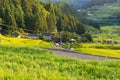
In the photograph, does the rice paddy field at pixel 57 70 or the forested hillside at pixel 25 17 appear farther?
the forested hillside at pixel 25 17

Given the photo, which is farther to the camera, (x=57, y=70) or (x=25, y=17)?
(x=25, y=17)

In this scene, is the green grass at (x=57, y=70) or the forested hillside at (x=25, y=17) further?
the forested hillside at (x=25, y=17)

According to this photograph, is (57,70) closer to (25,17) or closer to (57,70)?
(57,70)

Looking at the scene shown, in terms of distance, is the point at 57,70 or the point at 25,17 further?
the point at 25,17

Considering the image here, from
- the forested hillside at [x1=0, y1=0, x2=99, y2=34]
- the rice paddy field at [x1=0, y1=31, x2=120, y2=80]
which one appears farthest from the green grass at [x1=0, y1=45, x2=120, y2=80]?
the forested hillside at [x1=0, y1=0, x2=99, y2=34]

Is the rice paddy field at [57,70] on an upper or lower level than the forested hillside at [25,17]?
lower

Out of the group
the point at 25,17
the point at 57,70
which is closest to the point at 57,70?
the point at 57,70

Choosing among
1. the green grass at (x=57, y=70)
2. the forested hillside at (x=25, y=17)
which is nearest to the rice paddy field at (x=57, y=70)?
the green grass at (x=57, y=70)

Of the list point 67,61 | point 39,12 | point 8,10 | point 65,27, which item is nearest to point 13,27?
point 8,10

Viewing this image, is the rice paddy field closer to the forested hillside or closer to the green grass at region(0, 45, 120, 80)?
the green grass at region(0, 45, 120, 80)

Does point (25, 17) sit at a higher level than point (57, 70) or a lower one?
higher

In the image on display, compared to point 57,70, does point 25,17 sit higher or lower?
higher

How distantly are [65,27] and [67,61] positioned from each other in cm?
12044

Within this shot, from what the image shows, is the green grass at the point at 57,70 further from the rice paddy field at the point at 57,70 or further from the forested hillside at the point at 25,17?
the forested hillside at the point at 25,17
